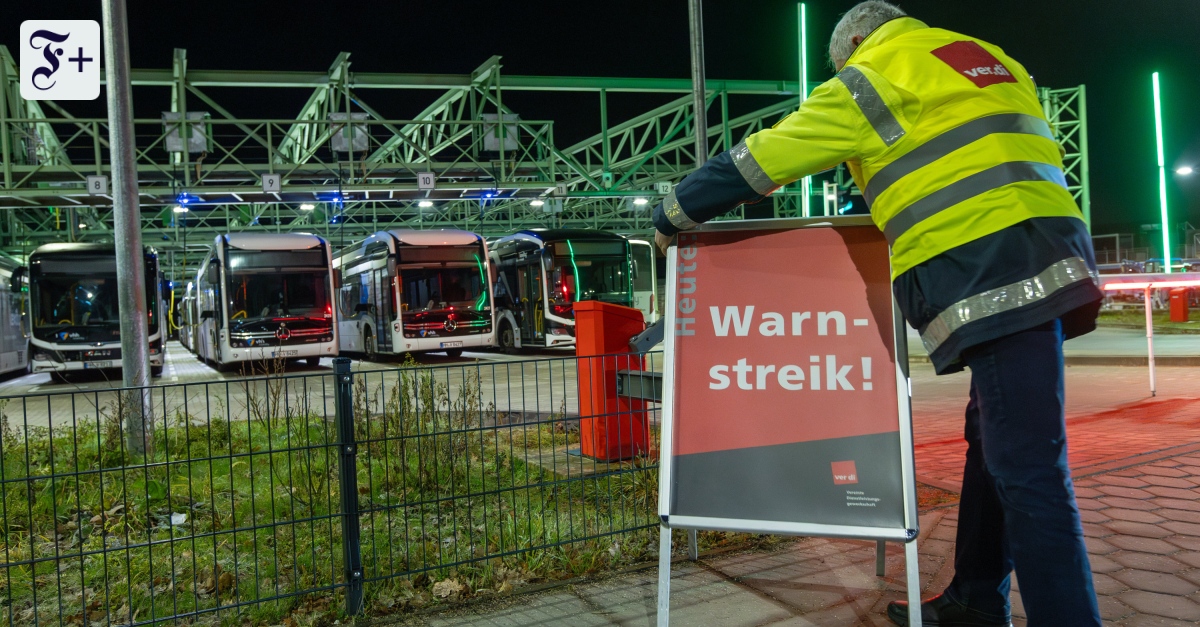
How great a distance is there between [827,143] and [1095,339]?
61.7ft

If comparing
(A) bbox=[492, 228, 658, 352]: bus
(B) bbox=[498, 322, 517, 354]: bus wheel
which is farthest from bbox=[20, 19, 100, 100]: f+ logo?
(B) bbox=[498, 322, 517, 354]: bus wheel

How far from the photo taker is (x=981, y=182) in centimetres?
247

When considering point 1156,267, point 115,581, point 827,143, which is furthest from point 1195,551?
point 1156,267

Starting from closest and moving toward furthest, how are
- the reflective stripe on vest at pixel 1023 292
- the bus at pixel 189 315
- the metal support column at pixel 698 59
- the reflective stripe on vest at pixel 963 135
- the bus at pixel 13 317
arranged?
the reflective stripe on vest at pixel 1023 292 < the reflective stripe on vest at pixel 963 135 < the metal support column at pixel 698 59 < the bus at pixel 13 317 < the bus at pixel 189 315

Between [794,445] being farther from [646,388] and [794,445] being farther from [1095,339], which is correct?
[1095,339]

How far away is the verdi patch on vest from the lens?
2541mm

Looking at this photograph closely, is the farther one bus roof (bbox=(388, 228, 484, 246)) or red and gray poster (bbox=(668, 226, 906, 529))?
bus roof (bbox=(388, 228, 484, 246))

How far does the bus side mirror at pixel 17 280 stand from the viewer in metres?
21.3

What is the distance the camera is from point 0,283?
1992 centimetres

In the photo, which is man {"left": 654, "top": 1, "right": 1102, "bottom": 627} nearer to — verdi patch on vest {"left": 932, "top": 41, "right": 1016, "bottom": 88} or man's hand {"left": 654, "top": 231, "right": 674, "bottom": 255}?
verdi patch on vest {"left": 932, "top": 41, "right": 1016, "bottom": 88}

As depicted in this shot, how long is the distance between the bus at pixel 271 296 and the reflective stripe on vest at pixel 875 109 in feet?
58.6

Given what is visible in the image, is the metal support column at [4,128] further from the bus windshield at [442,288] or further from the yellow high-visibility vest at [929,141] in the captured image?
the yellow high-visibility vest at [929,141]

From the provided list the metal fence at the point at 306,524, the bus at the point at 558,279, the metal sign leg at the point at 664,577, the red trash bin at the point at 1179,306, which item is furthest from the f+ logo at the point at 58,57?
the red trash bin at the point at 1179,306

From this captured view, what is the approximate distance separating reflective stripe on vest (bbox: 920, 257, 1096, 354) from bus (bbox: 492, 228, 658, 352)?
733 inches
